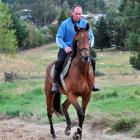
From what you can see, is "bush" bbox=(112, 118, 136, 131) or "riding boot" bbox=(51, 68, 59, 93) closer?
"bush" bbox=(112, 118, 136, 131)

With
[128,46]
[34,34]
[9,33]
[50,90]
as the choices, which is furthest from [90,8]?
[50,90]

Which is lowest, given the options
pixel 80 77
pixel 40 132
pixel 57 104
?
pixel 40 132

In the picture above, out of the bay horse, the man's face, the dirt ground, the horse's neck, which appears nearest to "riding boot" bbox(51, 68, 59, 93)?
the bay horse

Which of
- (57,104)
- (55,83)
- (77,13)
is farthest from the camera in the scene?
(57,104)

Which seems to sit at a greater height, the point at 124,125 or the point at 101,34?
the point at 124,125

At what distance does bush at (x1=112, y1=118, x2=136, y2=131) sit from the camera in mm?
10461

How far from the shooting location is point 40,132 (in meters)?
12.1

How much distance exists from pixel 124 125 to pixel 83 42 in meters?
2.27

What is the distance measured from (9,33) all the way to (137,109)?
173ft

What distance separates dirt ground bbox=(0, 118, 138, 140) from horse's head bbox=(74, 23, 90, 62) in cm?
198

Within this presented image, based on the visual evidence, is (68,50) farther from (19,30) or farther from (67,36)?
(19,30)

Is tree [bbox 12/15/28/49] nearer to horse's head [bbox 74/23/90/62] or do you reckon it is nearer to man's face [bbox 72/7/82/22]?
→ man's face [bbox 72/7/82/22]

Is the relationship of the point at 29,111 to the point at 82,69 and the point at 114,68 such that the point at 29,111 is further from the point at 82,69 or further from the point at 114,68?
the point at 114,68

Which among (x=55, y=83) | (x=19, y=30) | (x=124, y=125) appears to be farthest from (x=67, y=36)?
(x=19, y=30)
